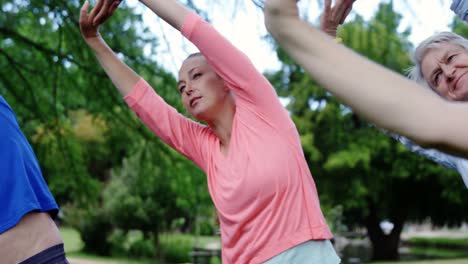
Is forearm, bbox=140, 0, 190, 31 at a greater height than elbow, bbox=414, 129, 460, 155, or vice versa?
forearm, bbox=140, 0, 190, 31

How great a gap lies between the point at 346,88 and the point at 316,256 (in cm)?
94

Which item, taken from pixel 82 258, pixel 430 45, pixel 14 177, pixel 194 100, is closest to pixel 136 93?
pixel 194 100

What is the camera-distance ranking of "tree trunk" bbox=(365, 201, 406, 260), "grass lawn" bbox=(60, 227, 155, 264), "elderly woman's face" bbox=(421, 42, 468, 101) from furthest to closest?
1. "tree trunk" bbox=(365, 201, 406, 260)
2. "grass lawn" bbox=(60, 227, 155, 264)
3. "elderly woman's face" bbox=(421, 42, 468, 101)

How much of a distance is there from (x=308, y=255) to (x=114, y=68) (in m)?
0.83

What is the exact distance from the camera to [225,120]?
1776 millimetres

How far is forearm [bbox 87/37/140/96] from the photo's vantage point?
6.31 ft

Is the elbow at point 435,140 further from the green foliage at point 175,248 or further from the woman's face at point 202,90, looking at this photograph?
the green foliage at point 175,248

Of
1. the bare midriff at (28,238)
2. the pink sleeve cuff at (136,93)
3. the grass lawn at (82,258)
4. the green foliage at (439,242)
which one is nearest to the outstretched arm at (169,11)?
the pink sleeve cuff at (136,93)

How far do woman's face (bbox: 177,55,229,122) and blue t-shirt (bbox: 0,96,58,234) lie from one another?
469 mm

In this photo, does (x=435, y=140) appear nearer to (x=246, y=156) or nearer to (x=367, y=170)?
(x=246, y=156)

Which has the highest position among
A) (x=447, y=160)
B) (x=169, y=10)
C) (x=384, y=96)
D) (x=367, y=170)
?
(x=169, y=10)

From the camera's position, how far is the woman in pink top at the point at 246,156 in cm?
156

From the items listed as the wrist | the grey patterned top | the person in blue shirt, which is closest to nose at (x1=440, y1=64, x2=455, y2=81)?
the grey patterned top

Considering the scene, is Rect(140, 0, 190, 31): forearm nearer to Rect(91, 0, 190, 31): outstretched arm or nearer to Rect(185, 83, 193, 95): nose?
Rect(91, 0, 190, 31): outstretched arm
